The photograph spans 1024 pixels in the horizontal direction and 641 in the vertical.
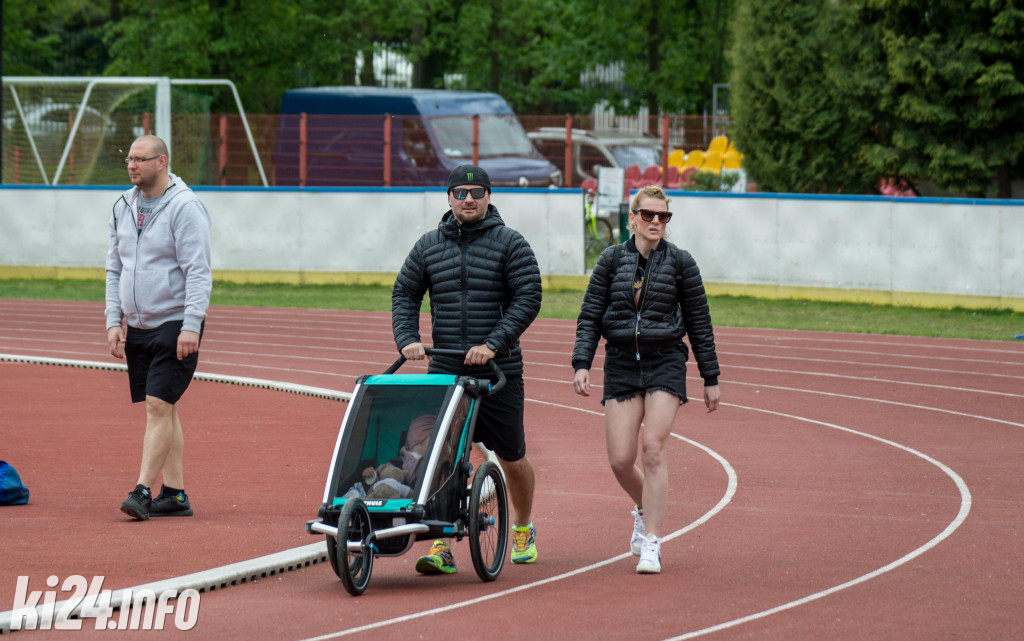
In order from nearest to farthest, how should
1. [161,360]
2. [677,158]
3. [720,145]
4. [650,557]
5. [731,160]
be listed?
[650,557] < [161,360] < [677,158] < [720,145] < [731,160]

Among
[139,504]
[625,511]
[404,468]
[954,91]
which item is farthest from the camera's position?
[954,91]

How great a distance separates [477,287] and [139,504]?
2283mm

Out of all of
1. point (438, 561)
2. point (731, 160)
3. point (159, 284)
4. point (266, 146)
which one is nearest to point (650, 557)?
point (438, 561)

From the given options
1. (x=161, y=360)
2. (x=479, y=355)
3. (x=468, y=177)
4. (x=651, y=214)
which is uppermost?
(x=468, y=177)

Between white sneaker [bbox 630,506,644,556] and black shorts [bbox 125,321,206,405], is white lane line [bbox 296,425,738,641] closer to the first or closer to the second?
white sneaker [bbox 630,506,644,556]

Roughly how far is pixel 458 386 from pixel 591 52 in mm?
41032

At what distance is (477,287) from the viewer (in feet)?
23.3

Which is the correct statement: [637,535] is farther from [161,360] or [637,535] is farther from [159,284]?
[159,284]

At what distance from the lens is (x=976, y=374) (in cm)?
1514

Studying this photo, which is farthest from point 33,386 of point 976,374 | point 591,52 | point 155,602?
point 591,52

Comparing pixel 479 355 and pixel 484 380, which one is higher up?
pixel 479 355

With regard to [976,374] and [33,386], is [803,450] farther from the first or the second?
[33,386]

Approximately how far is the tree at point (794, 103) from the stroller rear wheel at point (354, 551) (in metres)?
21.2

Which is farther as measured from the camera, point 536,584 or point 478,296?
point 478,296
